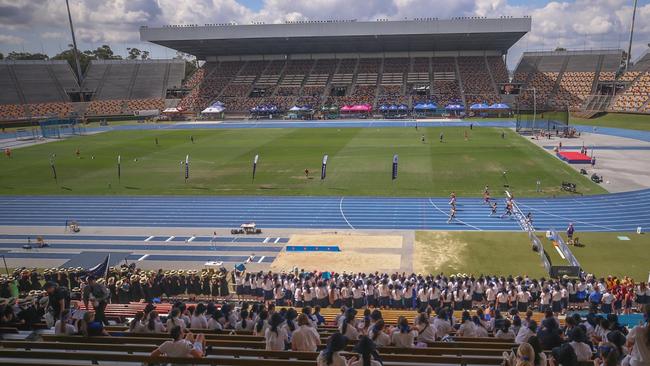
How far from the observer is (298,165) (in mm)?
39094

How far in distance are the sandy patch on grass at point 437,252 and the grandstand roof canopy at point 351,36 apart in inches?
2163

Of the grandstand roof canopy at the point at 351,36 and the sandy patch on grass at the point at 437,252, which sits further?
the grandstand roof canopy at the point at 351,36

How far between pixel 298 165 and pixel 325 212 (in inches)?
491

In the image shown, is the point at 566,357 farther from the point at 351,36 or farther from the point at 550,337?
the point at 351,36

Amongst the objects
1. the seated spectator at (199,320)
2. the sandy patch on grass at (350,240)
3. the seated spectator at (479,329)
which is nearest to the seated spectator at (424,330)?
the seated spectator at (479,329)

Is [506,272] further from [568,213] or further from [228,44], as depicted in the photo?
[228,44]

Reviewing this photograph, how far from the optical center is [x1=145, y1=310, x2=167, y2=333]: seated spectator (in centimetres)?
798

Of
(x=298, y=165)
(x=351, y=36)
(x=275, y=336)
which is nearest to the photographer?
(x=275, y=336)

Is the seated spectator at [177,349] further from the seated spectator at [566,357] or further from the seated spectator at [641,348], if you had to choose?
the seated spectator at [641,348]

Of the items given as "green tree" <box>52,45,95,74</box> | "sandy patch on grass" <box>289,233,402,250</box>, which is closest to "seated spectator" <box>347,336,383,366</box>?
"sandy patch on grass" <box>289,233,402,250</box>

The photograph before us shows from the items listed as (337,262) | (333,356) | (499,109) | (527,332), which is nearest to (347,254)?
(337,262)

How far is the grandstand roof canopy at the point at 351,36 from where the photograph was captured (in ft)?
A: 229

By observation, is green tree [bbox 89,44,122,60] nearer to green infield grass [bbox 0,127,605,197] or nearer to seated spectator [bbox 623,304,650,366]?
green infield grass [bbox 0,127,605,197]

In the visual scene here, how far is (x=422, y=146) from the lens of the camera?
149 ft
